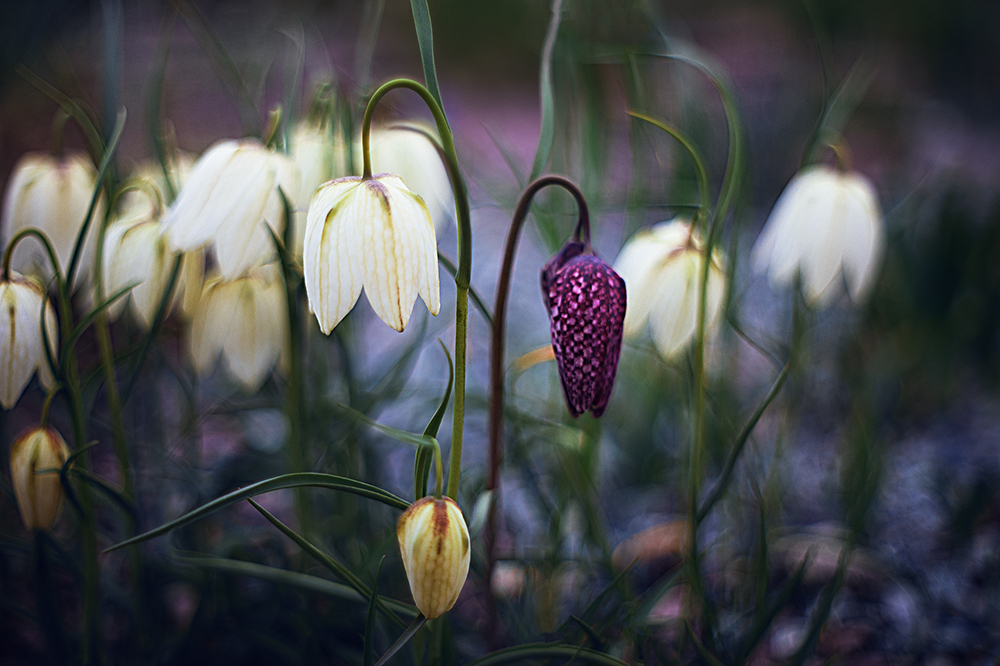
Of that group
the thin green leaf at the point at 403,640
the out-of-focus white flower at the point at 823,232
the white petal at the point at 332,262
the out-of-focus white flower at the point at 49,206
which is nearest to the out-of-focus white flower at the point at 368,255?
the white petal at the point at 332,262

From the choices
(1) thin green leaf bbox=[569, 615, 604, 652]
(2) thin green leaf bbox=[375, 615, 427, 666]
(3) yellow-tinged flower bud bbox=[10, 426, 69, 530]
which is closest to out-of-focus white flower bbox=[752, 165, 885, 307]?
(1) thin green leaf bbox=[569, 615, 604, 652]

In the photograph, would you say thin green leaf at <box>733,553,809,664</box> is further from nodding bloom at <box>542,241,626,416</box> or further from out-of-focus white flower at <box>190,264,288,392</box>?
out-of-focus white flower at <box>190,264,288,392</box>

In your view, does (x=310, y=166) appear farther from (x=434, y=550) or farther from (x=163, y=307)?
(x=434, y=550)

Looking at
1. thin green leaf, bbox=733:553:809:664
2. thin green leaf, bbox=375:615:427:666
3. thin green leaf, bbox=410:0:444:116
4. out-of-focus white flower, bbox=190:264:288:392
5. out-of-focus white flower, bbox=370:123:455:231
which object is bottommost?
thin green leaf, bbox=733:553:809:664

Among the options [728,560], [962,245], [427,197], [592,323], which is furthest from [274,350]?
[962,245]

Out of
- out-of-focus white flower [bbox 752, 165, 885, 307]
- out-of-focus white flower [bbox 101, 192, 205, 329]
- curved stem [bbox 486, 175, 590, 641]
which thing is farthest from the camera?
out-of-focus white flower [bbox 752, 165, 885, 307]
